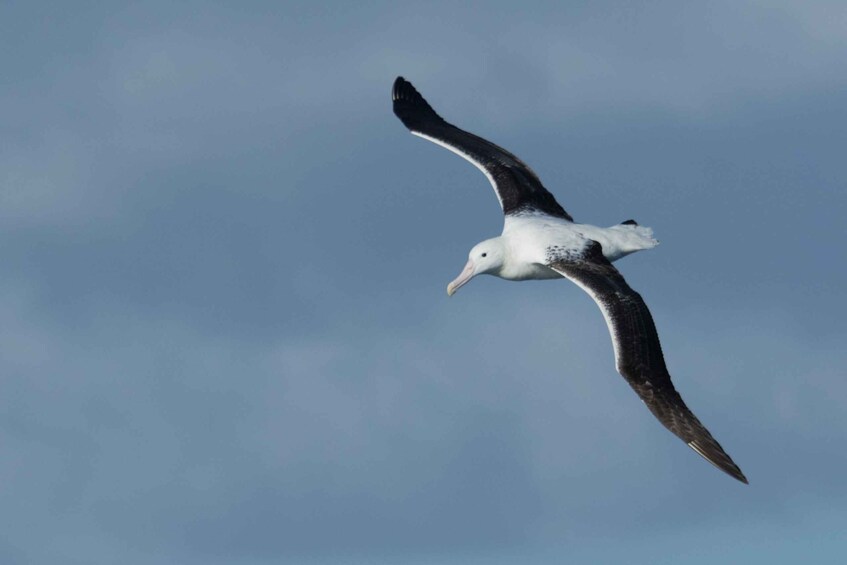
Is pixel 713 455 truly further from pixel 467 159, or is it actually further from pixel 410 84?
pixel 410 84

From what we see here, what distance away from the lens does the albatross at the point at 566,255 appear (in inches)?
1029

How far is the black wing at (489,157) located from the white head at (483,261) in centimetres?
167

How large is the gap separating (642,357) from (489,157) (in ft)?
22.8

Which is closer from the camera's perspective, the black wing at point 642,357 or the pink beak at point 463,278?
the black wing at point 642,357

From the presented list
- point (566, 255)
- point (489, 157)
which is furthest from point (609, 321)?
point (489, 157)

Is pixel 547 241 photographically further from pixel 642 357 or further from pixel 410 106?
pixel 410 106

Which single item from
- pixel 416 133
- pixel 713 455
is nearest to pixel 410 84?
pixel 416 133

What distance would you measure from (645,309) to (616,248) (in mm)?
2709

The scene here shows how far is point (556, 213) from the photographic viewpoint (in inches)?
1222

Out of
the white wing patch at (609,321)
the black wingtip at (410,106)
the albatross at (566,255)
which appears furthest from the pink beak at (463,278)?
the black wingtip at (410,106)

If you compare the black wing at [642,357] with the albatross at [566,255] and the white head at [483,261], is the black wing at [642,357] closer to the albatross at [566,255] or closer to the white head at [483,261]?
the albatross at [566,255]

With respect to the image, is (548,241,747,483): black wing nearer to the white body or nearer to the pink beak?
the white body

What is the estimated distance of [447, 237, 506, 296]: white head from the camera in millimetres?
29328

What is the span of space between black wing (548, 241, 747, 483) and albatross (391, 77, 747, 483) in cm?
1
